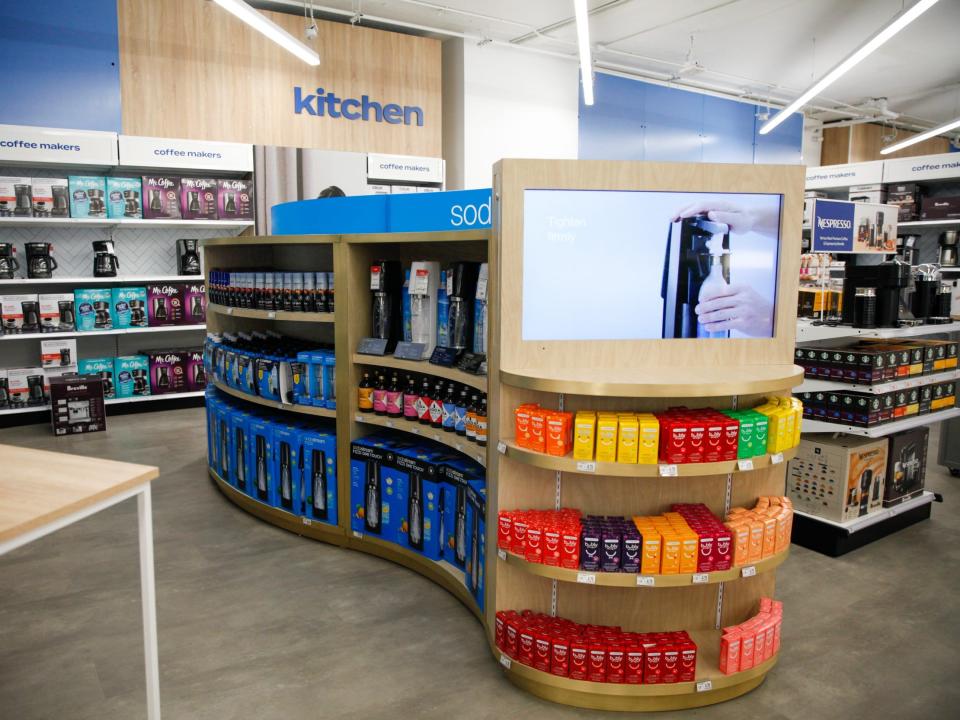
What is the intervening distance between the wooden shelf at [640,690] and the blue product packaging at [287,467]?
186cm

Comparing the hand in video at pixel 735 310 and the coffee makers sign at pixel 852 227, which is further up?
the coffee makers sign at pixel 852 227

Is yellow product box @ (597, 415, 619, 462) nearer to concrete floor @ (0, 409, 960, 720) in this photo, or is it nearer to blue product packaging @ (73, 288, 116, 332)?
concrete floor @ (0, 409, 960, 720)

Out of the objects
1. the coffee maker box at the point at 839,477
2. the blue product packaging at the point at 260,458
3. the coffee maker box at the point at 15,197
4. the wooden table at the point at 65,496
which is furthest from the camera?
the coffee maker box at the point at 15,197

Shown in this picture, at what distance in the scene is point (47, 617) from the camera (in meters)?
3.17

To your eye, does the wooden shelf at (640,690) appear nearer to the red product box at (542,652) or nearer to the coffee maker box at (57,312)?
the red product box at (542,652)

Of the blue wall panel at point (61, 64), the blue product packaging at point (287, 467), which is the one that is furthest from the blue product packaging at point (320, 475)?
the blue wall panel at point (61, 64)

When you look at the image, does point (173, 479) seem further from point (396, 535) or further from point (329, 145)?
point (329, 145)

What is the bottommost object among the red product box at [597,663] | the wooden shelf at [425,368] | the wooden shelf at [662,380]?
the red product box at [597,663]

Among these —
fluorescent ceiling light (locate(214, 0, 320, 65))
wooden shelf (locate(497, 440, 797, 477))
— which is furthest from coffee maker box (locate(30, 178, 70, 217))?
wooden shelf (locate(497, 440, 797, 477))

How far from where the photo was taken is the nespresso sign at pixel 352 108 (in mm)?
8078

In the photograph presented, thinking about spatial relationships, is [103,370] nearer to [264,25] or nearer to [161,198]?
[161,198]

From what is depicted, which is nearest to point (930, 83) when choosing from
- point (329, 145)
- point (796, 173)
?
point (329, 145)

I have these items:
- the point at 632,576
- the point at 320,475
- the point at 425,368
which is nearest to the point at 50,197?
the point at 320,475

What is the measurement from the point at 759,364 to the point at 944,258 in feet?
21.4
